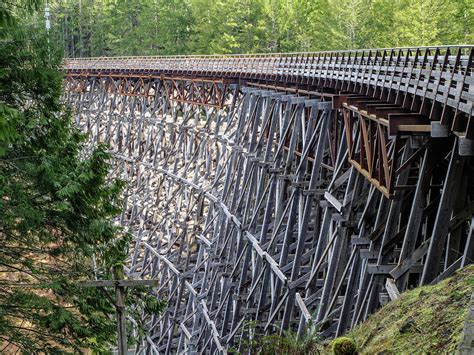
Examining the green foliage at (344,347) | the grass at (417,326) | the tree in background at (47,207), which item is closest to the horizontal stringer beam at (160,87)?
the tree in background at (47,207)

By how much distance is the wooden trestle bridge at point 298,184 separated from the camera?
31.2 feet

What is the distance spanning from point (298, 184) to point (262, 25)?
39102 mm

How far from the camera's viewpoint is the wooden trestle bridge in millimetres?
9508

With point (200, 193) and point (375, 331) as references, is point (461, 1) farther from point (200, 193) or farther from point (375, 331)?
point (375, 331)

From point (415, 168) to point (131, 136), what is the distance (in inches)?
871

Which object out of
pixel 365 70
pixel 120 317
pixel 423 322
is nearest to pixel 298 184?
pixel 365 70

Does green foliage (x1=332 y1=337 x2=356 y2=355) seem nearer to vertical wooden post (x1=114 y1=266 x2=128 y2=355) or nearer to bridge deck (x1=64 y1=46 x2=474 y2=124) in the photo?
vertical wooden post (x1=114 y1=266 x2=128 y2=355)

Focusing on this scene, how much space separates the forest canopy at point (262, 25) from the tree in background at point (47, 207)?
64.2ft

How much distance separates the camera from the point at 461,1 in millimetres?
41875

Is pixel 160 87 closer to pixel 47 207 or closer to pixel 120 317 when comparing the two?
pixel 47 207

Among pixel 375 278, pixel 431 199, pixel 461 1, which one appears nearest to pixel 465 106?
pixel 431 199

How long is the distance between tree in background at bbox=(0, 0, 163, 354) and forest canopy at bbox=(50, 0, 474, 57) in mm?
19553

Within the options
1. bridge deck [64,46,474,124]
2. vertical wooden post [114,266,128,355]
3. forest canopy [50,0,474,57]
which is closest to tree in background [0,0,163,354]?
vertical wooden post [114,266,128,355]

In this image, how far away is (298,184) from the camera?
1547 centimetres
